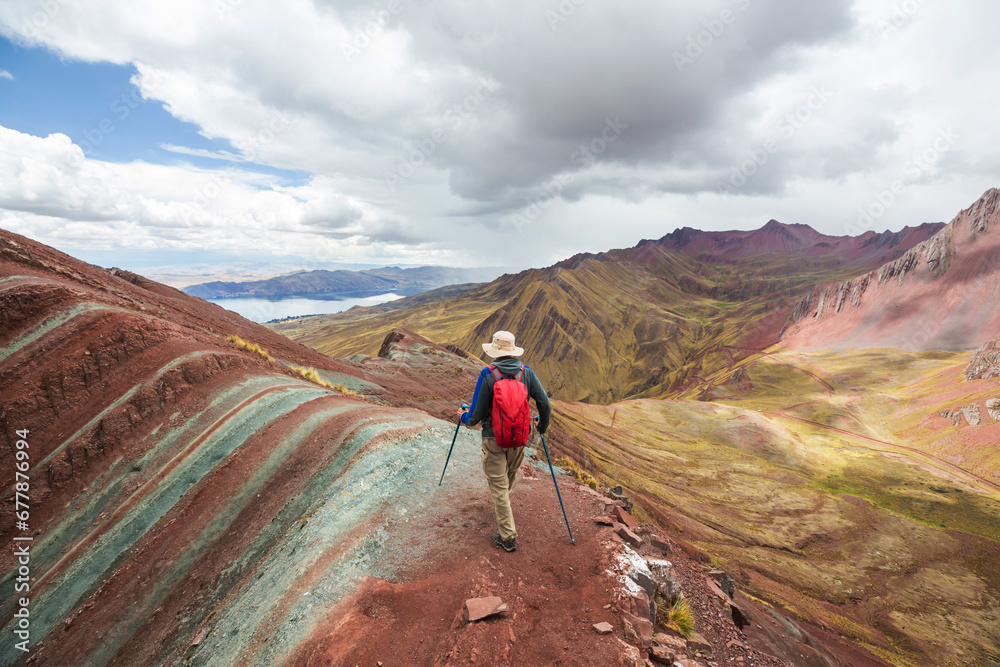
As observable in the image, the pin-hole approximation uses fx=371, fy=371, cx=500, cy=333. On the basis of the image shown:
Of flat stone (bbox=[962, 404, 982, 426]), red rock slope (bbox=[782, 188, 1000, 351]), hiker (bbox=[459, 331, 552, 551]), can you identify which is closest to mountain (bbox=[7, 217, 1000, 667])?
hiker (bbox=[459, 331, 552, 551])

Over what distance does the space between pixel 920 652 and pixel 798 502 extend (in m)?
20.1

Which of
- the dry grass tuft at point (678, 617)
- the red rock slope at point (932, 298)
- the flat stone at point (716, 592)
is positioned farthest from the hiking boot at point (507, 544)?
the red rock slope at point (932, 298)

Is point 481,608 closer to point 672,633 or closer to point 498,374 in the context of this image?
point 498,374

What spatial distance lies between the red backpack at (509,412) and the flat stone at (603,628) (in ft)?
8.15

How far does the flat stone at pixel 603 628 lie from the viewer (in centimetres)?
476

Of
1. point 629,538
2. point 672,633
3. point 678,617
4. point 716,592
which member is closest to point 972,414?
point 716,592

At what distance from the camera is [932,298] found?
333 feet

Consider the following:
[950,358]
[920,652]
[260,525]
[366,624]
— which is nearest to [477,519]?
[366,624]

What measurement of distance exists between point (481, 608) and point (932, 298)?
154 meters

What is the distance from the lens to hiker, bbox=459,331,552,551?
5.70 metres

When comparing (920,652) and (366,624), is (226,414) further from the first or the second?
(920,652)

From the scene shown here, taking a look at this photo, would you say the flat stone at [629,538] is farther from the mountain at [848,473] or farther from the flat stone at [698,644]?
the mountain at [848,473]

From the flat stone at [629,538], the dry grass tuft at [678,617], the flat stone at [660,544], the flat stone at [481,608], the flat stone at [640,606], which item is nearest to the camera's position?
the flat stone at [481,608]

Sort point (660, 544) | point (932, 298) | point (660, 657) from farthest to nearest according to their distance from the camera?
1. point (932, 298)
2. point (660, 544)
3. point (660, 657)
